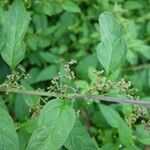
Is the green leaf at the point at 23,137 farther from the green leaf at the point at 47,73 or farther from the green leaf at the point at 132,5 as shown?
the green leaf at the point at 132,5

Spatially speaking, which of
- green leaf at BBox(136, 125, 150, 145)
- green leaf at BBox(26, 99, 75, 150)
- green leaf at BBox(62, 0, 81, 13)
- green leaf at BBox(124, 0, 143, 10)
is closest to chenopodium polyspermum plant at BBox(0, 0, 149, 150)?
green leaf at BBox(26, 99, 75, 150)

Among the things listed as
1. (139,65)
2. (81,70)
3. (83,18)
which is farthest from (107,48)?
(139,65)

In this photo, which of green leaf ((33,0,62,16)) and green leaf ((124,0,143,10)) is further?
green leaf ((124,0,143,10))

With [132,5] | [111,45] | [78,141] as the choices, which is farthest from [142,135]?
[132,5]

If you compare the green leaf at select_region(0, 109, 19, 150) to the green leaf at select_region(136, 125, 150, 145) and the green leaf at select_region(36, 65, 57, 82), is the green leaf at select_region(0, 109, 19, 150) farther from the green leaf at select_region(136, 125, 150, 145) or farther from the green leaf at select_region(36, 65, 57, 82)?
the green leaf at select_region(36, 65, 57, 82)

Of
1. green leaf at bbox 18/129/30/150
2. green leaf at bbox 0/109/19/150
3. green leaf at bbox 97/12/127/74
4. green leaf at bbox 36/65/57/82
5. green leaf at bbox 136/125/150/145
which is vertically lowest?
green leaf at bbox 136/125/150/145

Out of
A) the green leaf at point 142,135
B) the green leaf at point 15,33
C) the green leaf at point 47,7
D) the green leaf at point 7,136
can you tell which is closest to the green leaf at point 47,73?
the green leaf at point 47,7
